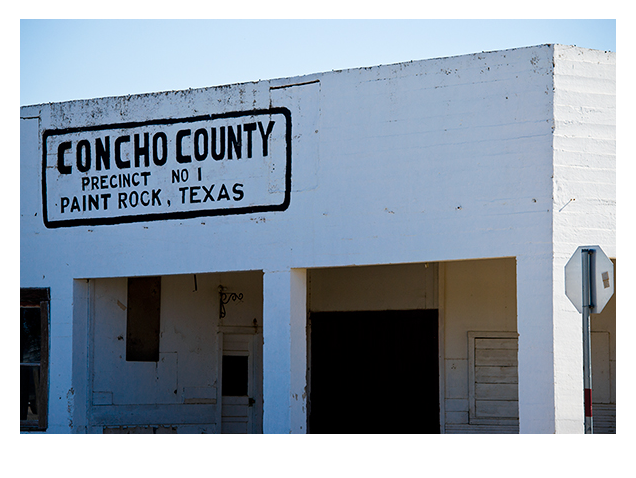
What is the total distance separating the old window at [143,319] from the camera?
13.1 metres

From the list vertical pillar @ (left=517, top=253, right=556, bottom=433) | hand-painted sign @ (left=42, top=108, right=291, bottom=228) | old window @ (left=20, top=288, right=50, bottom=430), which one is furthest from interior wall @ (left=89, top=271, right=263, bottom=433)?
vertical pillar @ (left=517, top=253, right=556, bottom=433)

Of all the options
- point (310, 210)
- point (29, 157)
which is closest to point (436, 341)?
point (310, 210)

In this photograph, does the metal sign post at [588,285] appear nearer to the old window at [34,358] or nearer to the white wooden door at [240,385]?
the white wooden door at [240,385]

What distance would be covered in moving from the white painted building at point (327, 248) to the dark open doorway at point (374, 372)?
0.03m

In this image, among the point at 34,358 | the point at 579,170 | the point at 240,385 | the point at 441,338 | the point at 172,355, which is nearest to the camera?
the point at 579,170

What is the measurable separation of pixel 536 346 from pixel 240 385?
6459 mm

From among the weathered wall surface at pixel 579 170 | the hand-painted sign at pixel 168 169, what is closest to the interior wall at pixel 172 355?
the hand-painted sign at pixel 168 169

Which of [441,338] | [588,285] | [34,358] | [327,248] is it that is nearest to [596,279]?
[588,285]

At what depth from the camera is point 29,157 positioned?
12.5 meters

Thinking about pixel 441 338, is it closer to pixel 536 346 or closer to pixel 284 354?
pixel 284 354

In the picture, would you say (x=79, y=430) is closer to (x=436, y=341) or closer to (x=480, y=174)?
(x=436, y=341)

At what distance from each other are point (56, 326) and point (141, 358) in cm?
168

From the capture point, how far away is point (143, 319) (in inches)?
525

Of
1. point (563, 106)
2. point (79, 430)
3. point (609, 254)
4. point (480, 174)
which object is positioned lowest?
point (79, 430)
